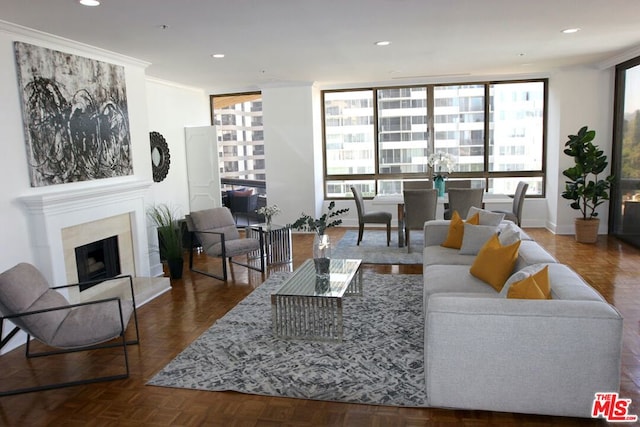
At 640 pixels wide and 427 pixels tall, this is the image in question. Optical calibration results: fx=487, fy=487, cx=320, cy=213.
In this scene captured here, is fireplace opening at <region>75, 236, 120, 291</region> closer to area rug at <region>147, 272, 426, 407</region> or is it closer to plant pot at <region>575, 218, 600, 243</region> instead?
area rug at <region>147, 272, 426, 407</region>

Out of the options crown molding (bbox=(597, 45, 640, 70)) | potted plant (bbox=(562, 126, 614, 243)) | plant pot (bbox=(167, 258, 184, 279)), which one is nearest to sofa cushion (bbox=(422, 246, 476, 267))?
plant pot (bbox=(167, 258, 184, 279))

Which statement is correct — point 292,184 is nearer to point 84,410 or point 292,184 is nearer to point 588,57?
point 588,57

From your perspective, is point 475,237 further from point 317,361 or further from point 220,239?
point 220,239

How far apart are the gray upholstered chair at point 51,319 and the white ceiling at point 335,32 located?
76.3 inches

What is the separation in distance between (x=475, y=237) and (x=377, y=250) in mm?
2422

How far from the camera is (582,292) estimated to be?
2719 millimetres

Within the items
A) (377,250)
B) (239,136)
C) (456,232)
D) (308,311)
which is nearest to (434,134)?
(377,250)

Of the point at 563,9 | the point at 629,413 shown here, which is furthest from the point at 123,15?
the point at 629,413

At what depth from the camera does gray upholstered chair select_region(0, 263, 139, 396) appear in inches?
125

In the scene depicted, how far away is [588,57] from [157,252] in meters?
6.25

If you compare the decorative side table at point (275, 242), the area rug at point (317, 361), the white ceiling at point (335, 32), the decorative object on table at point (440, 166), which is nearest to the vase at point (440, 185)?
the decorative object on table at point (440, 166)

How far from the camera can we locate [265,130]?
8406 mm

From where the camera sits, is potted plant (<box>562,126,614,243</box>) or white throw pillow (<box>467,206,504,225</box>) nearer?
white throw pillow (<box>467,206,504,225</box>)

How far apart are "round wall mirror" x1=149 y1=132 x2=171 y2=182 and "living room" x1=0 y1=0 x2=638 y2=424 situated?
160 millimetres
